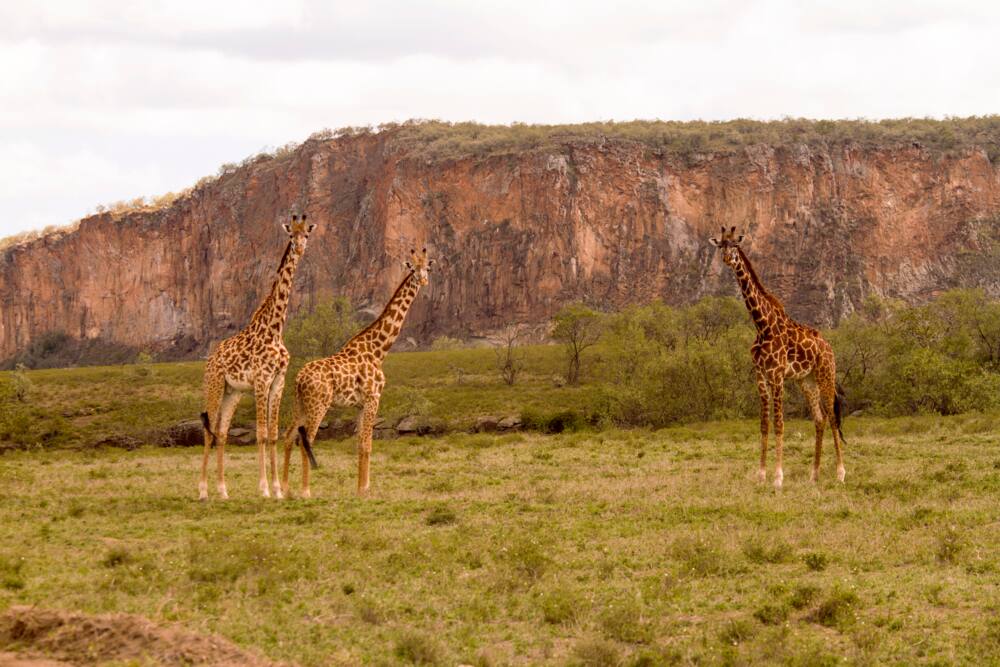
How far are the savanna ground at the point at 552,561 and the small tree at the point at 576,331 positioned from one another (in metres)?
45.1

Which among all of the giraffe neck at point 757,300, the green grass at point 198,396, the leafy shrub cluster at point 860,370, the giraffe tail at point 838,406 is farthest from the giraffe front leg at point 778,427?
the green grass at point 198,396

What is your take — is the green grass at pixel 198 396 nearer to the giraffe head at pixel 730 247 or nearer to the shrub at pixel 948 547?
the giraffe head at pixel 730 247

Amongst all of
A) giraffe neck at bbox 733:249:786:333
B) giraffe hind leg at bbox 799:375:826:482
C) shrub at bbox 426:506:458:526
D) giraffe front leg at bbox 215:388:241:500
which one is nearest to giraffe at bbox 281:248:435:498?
giraffe front leg at bbox 215:388:241:500

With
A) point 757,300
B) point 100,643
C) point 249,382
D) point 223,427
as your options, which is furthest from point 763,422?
point 100,643

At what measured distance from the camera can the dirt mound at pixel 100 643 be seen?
10.1m

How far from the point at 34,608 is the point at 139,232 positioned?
475 ft

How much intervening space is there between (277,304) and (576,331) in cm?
5200

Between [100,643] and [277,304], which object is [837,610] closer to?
[100,643]

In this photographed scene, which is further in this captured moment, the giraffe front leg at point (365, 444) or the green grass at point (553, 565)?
the giraffe front leg at point (365, 444)

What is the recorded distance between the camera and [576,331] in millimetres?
73562

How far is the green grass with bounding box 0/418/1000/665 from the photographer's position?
11336mm

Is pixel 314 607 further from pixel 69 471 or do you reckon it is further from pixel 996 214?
pixel 996 214

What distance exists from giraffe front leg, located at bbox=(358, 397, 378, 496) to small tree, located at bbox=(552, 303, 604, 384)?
49.8 meters

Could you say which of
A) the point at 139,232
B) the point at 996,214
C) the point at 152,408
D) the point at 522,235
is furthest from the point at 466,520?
the point at 139,232
